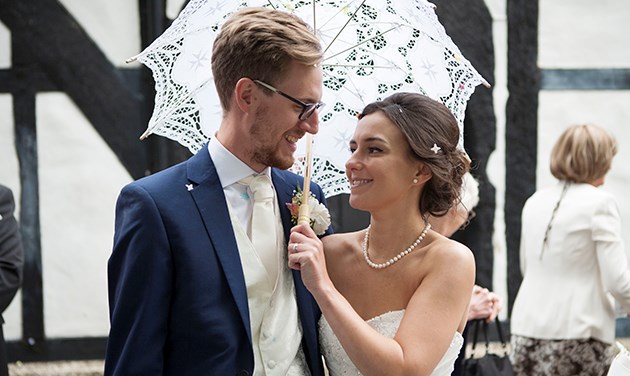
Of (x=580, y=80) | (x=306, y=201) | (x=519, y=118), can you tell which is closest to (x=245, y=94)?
(x=306, y=201)

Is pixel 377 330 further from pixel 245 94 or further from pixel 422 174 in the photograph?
pixel 245 94

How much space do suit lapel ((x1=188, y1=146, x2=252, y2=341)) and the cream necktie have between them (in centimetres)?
9

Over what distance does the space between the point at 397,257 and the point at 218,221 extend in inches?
22.9

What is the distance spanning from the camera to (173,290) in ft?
8.27

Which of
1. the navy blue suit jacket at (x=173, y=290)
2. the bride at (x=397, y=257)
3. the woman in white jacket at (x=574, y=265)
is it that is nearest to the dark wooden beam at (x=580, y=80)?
the woman in white jacket at (x=574, y=265)

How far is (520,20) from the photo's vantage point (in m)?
6.18

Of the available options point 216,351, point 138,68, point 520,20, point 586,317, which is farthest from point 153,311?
point 520,20

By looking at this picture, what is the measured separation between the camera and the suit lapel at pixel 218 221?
2531 millimetres

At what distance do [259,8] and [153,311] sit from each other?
2.83 ft

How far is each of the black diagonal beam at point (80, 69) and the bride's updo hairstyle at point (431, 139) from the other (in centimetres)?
338

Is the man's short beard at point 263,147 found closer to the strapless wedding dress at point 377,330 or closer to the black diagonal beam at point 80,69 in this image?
the strapless wedding dress at point 377,330

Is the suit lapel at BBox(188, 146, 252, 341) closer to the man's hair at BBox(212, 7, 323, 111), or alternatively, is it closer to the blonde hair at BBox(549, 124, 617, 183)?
the man's hair at BBox(212, 7, 323, 111)

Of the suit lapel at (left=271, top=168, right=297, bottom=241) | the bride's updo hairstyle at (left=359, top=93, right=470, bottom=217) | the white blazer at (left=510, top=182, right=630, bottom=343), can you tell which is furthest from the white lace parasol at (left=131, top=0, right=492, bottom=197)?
the white blazer at (left=510, top=182, right=630, bottom=343)

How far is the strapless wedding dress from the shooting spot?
2.79m
